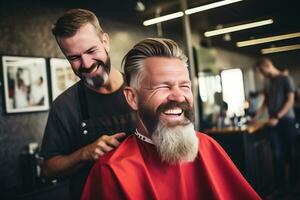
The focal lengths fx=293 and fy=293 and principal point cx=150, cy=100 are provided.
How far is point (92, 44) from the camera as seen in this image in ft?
4.22

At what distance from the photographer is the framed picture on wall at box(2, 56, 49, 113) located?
1.62m

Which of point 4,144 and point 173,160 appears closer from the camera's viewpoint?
point 173,160

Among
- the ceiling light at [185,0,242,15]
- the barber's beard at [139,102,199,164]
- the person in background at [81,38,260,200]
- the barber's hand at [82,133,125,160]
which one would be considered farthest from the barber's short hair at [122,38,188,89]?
the ceiling light at [185,0,242,15]

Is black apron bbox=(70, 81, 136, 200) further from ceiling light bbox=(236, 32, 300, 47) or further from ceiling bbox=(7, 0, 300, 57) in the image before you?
ceiling light bbox=(236, 32, 300, 47)

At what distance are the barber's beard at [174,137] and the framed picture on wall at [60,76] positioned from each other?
0.59m

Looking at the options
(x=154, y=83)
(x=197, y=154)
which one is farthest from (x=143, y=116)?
(x=197, y=154)

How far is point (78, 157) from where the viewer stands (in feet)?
4.16

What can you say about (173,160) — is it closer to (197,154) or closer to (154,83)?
(197,154)

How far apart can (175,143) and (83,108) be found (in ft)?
1.71

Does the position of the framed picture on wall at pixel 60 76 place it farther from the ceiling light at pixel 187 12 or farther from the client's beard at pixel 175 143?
the client's beard at pixel 175 143

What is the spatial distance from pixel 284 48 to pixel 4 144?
1.52 metres

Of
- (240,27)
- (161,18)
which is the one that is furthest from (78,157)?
(240,27)

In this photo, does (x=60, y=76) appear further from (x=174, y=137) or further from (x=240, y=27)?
(x=240, y=27)

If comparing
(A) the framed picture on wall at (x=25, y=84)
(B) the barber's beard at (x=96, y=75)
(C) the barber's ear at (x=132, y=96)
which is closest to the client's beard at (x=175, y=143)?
(C) the barber's ear at (x=132, y=96)
